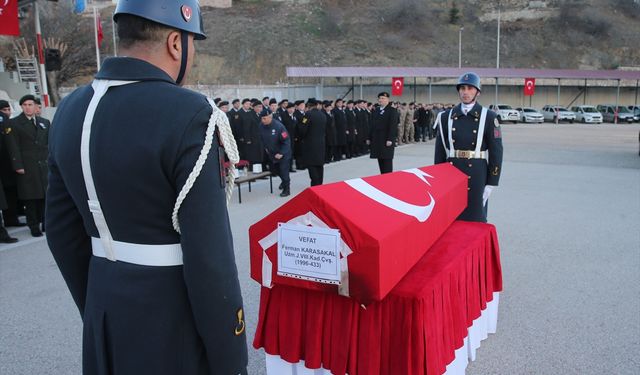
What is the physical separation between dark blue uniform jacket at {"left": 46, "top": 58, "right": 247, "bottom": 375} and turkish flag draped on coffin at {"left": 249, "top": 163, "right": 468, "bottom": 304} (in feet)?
2.36

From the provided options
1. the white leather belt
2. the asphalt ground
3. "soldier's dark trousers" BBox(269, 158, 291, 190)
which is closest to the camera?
the white leather belt

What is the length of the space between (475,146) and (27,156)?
5.73 metres

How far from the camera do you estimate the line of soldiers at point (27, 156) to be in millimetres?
6480

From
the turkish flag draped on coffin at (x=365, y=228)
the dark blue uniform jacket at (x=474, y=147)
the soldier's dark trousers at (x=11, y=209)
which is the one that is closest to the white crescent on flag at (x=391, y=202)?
the turkish flag draped on coffin at (x=365, y=228)

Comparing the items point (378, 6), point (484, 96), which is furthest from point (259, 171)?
point (378, 6)

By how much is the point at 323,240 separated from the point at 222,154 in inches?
33.5

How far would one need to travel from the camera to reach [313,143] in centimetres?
938

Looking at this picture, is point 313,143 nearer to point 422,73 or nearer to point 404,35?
point 422,73

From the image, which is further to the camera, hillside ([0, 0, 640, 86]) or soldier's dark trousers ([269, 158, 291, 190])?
hillside ([0, 0, 640, 86])

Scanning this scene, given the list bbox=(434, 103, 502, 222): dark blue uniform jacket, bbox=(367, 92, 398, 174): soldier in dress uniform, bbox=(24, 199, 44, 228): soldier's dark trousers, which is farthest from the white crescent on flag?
bbox=(367, 92, 398, 174): soldier in dress uniform

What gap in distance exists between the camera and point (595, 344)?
11.4 feet

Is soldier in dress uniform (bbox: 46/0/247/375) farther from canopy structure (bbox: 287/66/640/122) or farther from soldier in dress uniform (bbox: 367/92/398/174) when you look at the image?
canopy structure (bbox: 287/66/640/122)

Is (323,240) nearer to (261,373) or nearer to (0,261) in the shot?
(261,373)

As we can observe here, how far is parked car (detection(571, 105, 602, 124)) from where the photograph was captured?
33281mm
